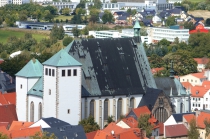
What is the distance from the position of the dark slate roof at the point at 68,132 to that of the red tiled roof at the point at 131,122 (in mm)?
7531

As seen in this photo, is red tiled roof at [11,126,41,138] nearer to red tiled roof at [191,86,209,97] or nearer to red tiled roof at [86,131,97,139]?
red tiled roof at [86,131,97,139]

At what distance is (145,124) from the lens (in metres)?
82.0

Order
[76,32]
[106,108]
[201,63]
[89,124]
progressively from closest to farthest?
[89,124]
[106,108]
[201,63]
[76,32]

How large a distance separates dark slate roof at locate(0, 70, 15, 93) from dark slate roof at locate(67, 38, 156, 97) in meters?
17.9

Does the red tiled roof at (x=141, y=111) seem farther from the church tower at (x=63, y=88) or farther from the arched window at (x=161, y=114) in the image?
the church tower at (x=63, y=88)

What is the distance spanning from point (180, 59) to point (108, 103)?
49.2m

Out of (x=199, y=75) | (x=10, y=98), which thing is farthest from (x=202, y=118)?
(x=199, y=75)

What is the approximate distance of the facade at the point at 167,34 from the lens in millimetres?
189875

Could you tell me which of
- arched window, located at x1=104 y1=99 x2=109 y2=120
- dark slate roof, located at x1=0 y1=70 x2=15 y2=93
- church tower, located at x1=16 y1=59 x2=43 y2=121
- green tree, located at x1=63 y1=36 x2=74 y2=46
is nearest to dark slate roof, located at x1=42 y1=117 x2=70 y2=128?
church tower, located at x1=16 y1=59 x2=43 y2=121

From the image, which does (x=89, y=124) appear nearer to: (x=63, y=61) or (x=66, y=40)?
(x=63, y=61)

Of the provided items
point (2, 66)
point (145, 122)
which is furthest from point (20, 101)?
point (2, 66)

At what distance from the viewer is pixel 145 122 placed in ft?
270

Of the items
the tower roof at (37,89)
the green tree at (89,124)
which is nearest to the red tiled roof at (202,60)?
the tower roof at (37,89)

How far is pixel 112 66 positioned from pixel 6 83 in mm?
20030
